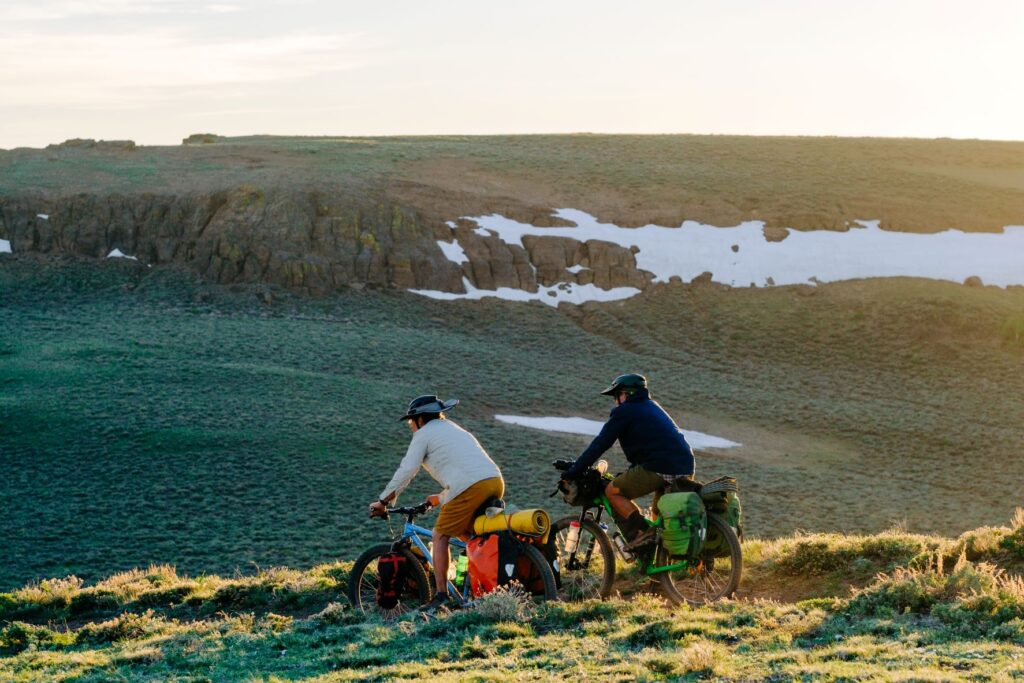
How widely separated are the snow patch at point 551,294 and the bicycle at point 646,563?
124 ft

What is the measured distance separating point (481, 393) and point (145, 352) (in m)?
11.5

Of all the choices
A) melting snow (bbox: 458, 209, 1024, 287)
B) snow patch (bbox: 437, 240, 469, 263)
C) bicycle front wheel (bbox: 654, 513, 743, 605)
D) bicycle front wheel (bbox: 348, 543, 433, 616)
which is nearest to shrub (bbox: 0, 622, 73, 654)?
bicycle front wheel (bbox: 348, 543, 433, 616)

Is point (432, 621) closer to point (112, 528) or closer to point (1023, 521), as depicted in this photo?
point (1023, 521)

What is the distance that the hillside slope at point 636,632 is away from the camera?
7.12 m

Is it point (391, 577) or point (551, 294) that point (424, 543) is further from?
point (551, 294)

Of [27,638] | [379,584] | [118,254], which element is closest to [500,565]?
[379,584]

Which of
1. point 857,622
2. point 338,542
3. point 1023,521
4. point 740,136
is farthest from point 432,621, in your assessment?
point 740,136

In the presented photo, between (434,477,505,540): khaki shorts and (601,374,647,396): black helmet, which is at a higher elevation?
(601,374,647,396): black helmet

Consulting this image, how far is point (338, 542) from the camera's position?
69.6 ft

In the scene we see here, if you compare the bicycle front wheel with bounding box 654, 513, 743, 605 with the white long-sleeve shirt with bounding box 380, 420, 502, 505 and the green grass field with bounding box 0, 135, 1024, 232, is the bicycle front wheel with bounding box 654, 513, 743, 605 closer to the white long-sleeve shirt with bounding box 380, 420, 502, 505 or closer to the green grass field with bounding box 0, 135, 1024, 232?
the white long-sleeve shirt with bounding box 380, 420, 502, 505

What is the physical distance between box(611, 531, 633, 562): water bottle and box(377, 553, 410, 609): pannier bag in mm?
2041

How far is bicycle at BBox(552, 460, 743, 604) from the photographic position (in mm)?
9812

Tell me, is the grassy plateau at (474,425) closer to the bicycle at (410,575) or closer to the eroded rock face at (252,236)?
the bicycle at (410,575)

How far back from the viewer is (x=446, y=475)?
9648 millimetres
